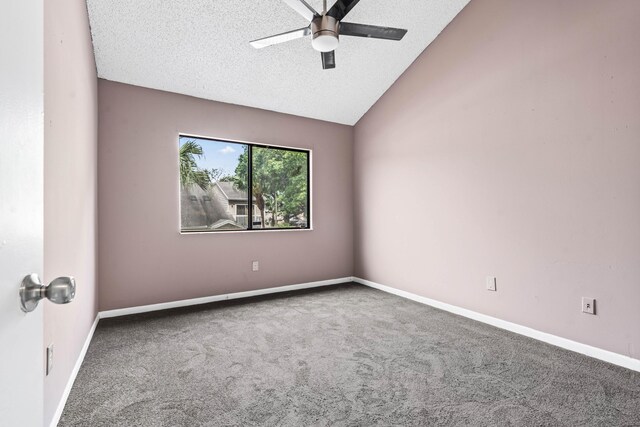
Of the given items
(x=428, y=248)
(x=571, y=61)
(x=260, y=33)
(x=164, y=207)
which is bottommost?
(x=428, y=248)

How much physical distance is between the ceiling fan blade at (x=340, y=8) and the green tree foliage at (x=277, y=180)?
2.14 meters

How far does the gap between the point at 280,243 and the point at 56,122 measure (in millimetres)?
2891

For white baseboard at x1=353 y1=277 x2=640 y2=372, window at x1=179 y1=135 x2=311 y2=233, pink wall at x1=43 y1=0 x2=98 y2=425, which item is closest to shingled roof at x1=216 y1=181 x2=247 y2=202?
window at x1=179 y1=135 x2=311 y2=233

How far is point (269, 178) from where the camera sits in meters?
4.41

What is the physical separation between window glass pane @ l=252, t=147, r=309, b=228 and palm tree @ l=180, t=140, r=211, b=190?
0.63 m

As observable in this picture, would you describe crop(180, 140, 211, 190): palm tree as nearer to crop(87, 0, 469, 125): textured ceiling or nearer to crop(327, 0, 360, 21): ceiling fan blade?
crop(87, 0, 469, 125): textured ceiling

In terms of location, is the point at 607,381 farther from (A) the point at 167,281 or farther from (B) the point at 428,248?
(A) the point at 167,281

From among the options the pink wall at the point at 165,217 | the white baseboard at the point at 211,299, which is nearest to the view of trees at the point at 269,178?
the pink wall at the point at 165,217

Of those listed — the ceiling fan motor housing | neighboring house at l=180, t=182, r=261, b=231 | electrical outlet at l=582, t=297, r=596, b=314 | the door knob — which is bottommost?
electrical outlet at l=582, t=297, r=596, b=314

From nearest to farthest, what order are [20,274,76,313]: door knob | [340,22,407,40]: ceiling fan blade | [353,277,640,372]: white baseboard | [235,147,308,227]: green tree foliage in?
1. [20,274,76,313]: door knob
2. [353,277,640,372]: white baseboard
3. [340,22,407,40]: ceiling fan blade
4. [235,147,308,227]: green tree foliage

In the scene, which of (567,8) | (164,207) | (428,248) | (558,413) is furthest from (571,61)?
(164,207)

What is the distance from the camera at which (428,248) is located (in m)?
3.72

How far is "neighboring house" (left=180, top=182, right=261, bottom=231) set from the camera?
3840 millimetres

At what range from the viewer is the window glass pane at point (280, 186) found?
4.32 meters
